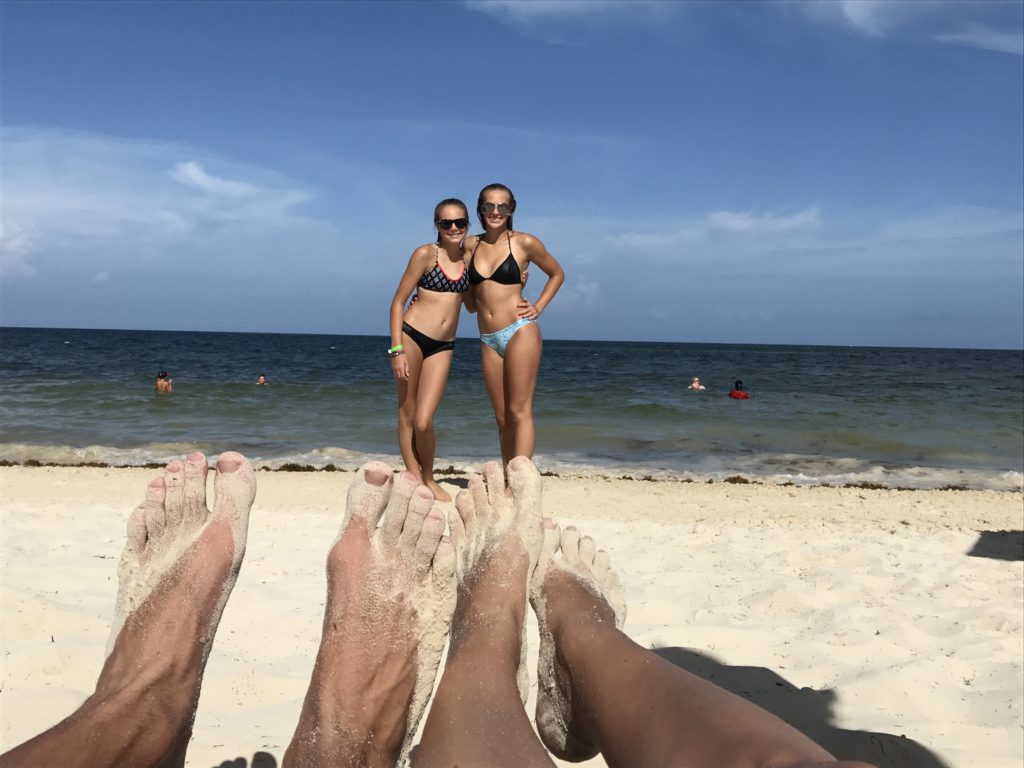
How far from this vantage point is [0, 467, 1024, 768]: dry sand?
2.21 metres

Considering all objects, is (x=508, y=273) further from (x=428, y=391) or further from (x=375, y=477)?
(x=375, y=477)

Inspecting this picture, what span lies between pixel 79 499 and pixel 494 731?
→ 4817 millimetres

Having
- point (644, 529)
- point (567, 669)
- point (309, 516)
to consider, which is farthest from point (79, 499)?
point (567, 669)

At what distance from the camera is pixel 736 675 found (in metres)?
2.58

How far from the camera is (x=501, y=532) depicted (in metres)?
2.37

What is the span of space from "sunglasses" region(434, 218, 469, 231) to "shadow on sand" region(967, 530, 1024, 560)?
11.1ft

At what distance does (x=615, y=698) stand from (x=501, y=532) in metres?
0.75

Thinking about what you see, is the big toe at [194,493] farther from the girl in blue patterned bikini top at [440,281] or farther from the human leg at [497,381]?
the girl in blue patterned bikini top at [440,281]

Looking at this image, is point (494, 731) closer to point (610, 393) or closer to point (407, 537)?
point (407, 537)

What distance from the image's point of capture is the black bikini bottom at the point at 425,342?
4.95 meters

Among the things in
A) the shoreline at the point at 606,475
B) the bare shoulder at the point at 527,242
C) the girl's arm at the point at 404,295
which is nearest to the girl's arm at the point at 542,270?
the bare shoulder at the point at 527,242

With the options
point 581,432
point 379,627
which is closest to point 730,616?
point 379,627

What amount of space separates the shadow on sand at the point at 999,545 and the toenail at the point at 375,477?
363 centimetres

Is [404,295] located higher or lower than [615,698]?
higher
